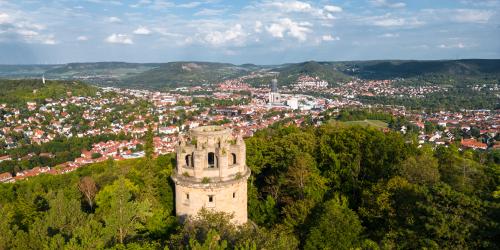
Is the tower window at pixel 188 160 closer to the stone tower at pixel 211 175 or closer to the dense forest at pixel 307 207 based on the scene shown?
the stone tower at pixel 211 175

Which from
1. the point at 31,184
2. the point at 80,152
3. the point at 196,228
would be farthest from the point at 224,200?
the point at 80,152

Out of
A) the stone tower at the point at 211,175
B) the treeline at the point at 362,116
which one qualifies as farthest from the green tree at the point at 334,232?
the treeline at the point at 362,116

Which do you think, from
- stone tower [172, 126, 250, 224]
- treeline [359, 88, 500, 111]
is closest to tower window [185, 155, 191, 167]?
stone tower [172, 126, 250, 224]

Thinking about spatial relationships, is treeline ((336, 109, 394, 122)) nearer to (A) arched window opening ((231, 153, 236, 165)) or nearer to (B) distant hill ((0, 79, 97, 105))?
(A) arched window opening ((231, 153, 236, 165))

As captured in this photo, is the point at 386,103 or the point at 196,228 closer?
the point at 196,228

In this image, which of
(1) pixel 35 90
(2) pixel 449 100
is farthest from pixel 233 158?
(2) pixel 449 100

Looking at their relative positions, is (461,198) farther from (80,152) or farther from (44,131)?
(44,131)

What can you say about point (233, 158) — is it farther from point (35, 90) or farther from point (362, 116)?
point (35, 90)
